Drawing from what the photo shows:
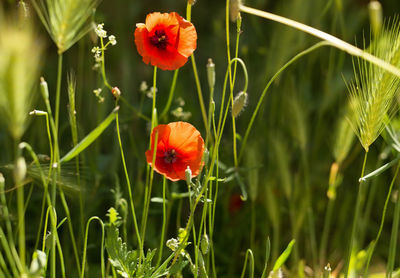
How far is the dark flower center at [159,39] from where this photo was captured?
81cm

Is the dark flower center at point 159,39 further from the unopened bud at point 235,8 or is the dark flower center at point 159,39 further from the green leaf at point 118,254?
the green leaf at point 118,254

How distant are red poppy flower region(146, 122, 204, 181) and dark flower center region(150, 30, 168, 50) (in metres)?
0.11

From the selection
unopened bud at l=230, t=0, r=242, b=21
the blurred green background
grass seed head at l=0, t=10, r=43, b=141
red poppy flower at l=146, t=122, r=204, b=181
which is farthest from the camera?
the blurred green background

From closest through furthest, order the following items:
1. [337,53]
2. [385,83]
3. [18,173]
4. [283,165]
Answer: [18,173]
[385,83]
[283,165]
[337,53]

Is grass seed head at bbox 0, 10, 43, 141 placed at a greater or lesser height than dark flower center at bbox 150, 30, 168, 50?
lesser

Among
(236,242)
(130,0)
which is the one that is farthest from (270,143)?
(130,0)

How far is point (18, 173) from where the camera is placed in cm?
55

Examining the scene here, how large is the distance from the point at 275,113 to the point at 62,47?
791 mm

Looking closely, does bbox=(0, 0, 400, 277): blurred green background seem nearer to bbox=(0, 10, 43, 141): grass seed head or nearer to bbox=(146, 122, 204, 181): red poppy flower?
bbox=(146, 122, 204, 181): red poppy flower

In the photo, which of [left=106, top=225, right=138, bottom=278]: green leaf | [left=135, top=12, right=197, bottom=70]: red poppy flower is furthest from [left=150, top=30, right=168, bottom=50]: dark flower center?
[left=106, top=225, right=138, bottom=278]: green leaf

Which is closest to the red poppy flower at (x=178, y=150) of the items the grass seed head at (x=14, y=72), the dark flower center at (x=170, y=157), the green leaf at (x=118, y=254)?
the dark flower center at (x=170, y=157)

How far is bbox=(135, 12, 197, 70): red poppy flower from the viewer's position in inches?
31.0

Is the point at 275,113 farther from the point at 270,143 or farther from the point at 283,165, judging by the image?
the point at 283,165

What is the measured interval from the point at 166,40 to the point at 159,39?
0.4 inches
